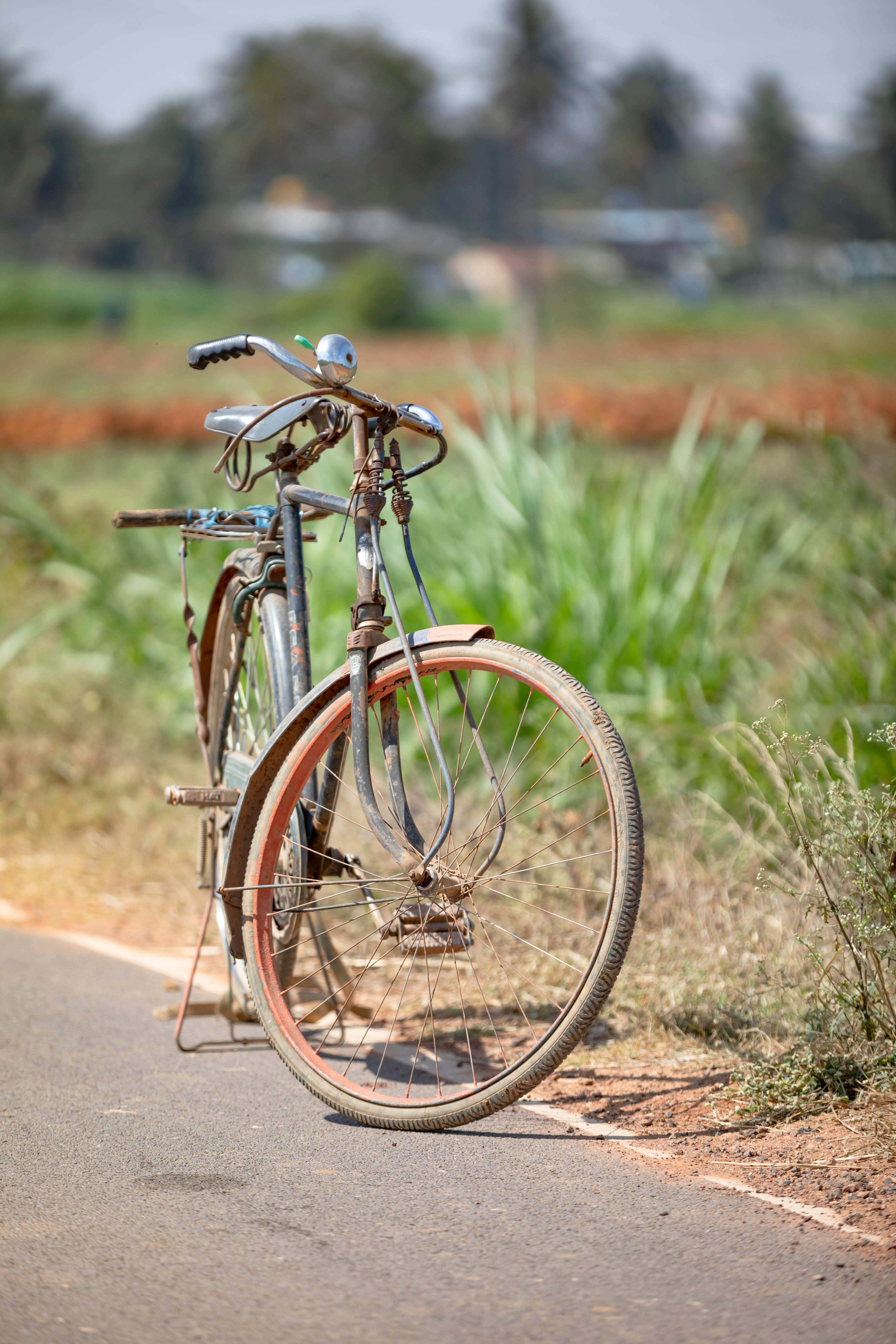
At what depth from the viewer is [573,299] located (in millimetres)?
45250

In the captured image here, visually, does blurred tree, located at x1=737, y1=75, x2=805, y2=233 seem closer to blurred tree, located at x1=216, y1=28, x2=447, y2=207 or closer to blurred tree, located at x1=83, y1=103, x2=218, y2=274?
blurred tree, located at x1=216, y1=28, x2=447, y2=207

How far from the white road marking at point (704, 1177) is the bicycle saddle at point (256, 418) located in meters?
1.61

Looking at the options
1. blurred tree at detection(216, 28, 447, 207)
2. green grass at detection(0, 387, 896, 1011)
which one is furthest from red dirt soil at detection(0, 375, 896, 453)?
blurred tree at detection(216, 28, 447, 207)

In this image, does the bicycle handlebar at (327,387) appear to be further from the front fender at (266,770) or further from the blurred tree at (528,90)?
the blurred tree at (528,90)

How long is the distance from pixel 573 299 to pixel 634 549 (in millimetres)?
40814

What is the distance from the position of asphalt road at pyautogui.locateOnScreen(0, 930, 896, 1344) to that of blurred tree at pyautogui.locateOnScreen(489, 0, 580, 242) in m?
68.5

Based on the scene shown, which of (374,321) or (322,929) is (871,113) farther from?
(322,929)

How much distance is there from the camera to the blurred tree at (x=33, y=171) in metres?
51.0

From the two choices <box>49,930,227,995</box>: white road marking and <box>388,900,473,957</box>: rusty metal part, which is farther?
<box>49,930,227,995</box>: white road marking

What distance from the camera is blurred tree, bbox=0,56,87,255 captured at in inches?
2007

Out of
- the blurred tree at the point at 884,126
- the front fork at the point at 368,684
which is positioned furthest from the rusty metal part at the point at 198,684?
the blurred tree at the point at 884,126

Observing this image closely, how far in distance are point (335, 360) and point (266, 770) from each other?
89 centimetres

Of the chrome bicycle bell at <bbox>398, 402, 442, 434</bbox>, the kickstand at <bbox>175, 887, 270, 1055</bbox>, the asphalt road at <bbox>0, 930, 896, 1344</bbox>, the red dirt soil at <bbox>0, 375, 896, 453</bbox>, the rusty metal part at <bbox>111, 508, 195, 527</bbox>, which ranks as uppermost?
the red dirt soil at <bbox>0, 375, 896, 453</bbox>

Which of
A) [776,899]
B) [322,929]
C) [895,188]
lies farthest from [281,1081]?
[895,188]
